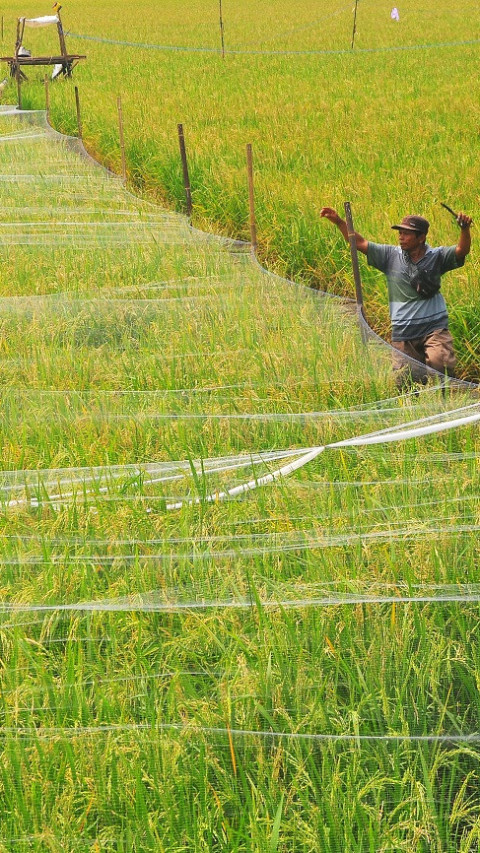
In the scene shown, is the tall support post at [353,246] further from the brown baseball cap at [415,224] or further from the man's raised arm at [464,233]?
the man's raised arm at [464,233]

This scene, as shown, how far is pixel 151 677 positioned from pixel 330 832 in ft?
1.98

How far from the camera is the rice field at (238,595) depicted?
222 centimetres

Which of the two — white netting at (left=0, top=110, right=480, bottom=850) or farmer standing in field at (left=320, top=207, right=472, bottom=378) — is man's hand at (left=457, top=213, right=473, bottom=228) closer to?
farmer standing in field at (left=320, top=207, right=472, bottom=378)

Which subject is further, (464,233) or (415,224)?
(415,224)

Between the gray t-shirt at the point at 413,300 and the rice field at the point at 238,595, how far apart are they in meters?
0.24

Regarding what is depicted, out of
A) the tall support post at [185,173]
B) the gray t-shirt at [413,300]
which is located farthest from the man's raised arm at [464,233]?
the tall support post at [185,173]

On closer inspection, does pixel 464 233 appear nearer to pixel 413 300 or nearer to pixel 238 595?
pixel 413 300

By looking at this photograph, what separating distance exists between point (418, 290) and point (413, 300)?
68 millimetres

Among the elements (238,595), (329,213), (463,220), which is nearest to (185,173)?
(329,213)

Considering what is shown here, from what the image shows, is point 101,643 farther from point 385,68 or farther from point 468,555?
point 385,68

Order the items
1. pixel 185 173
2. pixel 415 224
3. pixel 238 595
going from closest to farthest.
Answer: pixel 238 595, pixel 415 224, pixel 185 173

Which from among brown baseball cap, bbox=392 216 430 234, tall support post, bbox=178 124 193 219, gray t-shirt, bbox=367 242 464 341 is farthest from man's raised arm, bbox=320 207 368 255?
tall support post, bbox=178 124 193 219

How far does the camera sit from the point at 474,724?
2412 millimetres

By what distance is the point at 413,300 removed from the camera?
4.50 m
